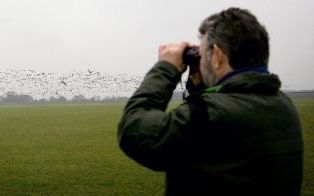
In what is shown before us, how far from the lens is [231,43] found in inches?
61.5

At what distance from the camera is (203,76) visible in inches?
66.1

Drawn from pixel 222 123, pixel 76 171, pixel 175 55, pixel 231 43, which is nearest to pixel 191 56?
pixel 175 55

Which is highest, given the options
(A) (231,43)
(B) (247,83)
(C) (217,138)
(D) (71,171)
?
(A) (231,43)

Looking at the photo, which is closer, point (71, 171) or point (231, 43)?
point (231, 43)

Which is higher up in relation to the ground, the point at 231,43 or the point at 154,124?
the point at 231,43

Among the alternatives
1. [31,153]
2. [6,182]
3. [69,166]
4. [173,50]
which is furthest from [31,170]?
[173,50]

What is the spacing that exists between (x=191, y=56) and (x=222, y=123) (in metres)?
0.33

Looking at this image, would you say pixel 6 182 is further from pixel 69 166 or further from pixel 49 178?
pixel 69 166

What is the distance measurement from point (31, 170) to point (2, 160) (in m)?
2.57

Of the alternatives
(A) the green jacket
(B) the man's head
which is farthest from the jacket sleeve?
(B) the man's head

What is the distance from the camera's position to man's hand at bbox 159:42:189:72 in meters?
1.67

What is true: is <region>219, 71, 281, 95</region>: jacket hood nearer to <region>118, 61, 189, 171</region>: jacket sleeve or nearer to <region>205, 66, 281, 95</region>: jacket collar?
<region>205, 66, 281, 95</region>: jacket collar

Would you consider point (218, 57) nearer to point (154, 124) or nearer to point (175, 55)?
point (175, 55)

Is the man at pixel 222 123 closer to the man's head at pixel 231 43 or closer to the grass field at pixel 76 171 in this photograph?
the man's head at pixel 231 43
